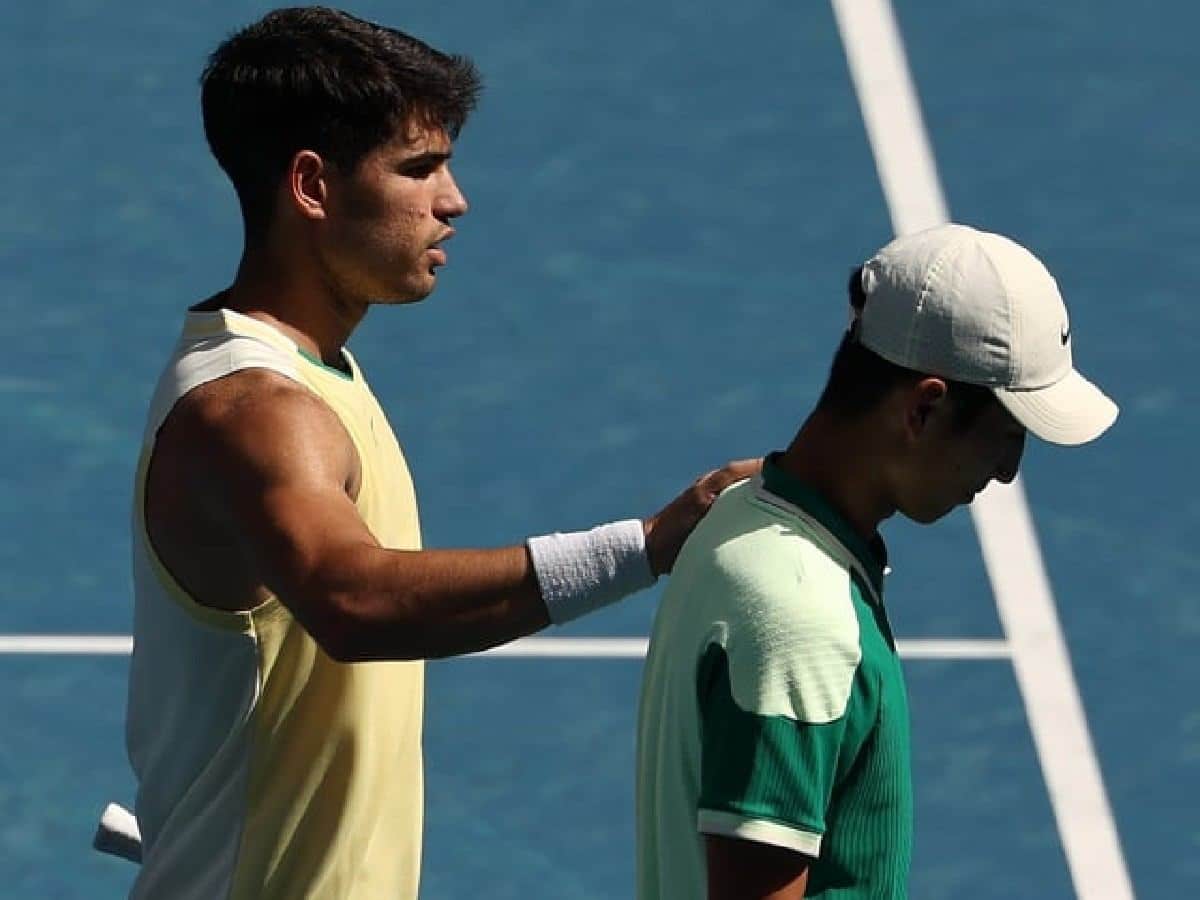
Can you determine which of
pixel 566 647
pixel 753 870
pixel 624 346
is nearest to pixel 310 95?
pixel 753 870

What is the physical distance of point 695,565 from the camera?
13.8 ft

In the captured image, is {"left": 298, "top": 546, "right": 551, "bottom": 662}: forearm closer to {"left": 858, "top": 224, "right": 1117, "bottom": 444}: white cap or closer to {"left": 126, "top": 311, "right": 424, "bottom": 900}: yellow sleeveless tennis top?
{"left": 126, "top": 311, "right": 424, "bottom": 900}: yellow sleeveless tennis top

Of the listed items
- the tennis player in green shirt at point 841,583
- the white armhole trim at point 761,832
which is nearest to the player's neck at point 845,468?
the tennis player in green shirt at point 841,583

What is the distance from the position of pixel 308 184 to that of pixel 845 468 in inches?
51.6

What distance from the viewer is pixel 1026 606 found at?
836 cm

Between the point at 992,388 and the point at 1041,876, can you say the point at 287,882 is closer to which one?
the point at 992,388

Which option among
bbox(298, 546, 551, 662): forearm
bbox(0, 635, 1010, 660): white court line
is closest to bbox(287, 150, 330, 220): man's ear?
bbox(298, 546, 551, 662): forearm

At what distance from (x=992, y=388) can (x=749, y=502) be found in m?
0.36

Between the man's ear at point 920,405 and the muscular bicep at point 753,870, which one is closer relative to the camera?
the muscular bicep at point 753,870

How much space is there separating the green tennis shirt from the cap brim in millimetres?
274

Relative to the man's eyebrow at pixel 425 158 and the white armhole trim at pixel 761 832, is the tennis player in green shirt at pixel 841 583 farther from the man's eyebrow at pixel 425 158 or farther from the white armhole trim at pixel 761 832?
the man's eyebrow at pixel 425 158

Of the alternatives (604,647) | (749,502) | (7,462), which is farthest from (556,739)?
(749,502)

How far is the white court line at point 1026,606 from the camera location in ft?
24.9

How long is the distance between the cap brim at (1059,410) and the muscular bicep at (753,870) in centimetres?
65
